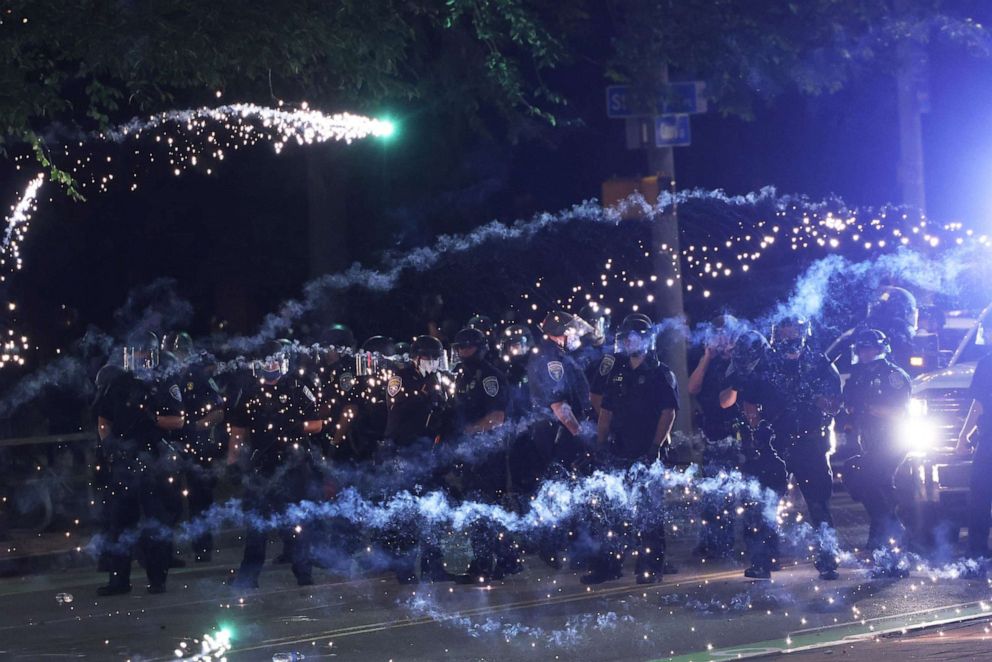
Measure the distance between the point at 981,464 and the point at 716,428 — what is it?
2.78m

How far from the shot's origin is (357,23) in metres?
13.0

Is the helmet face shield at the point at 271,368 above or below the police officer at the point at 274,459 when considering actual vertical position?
above

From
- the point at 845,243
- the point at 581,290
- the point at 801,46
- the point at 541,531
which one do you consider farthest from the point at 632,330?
the point at 845,243

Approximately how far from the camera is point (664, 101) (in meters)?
15.6

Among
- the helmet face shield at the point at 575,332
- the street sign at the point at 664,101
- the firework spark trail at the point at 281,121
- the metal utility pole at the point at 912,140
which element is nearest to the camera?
the helmet face shield at the point at 575,332

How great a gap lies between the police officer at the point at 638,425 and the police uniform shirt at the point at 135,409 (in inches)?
124

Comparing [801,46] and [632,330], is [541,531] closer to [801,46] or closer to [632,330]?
[632,330]

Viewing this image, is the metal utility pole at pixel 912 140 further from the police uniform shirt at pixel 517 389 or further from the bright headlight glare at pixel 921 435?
the police uniform shirt at pixel 517 389

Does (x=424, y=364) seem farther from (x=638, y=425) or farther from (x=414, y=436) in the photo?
(x=638, y=425)

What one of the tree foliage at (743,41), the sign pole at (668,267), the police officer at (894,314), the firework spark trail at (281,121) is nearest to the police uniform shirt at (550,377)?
the police officer at (894,314)

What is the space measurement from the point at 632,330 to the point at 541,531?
1.64 m

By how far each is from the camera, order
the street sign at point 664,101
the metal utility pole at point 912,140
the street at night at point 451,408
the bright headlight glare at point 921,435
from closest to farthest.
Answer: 1. the street at night at point 451,408
2. the bright headlight glare at point 921,435
3. the street sign at point 664,101
4. the metal utility pole at point 912,140

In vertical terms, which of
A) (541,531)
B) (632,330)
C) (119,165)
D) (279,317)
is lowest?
(541,531)

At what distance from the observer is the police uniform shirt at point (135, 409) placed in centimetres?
1159
